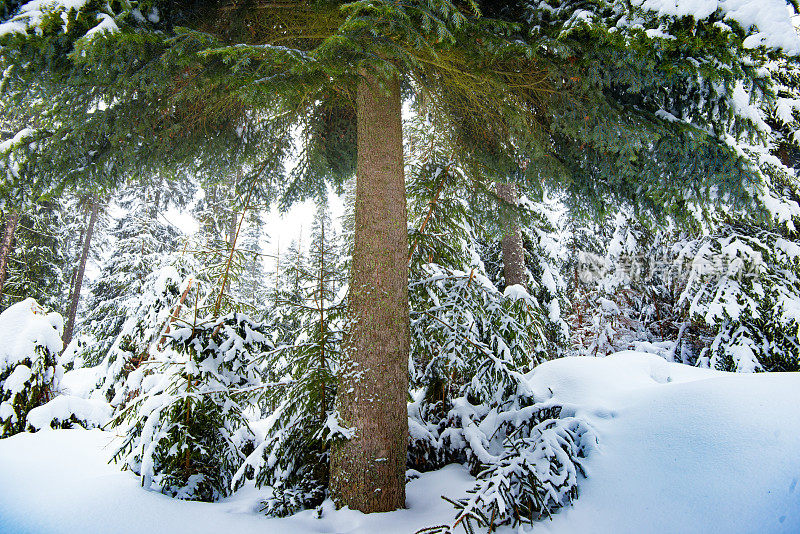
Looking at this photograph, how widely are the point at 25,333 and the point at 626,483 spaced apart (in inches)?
302

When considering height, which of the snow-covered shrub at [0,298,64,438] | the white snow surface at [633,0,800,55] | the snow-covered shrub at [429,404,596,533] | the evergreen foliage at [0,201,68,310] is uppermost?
the evergreen foliage at [0,201,68,310]

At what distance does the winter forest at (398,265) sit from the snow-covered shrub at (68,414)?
0.11 feet

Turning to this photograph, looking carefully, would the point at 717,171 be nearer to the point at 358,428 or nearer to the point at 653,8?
the point at 653,8

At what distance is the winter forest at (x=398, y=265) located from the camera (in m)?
2.61

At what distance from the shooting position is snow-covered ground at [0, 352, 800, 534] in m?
1.98

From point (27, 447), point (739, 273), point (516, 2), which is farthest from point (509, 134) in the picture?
point (27, 447)

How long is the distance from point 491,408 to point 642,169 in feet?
10.6

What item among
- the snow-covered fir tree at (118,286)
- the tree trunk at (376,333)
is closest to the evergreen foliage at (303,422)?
the tree trunk at (376,333)

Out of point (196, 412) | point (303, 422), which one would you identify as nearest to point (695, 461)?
point (303, 422)

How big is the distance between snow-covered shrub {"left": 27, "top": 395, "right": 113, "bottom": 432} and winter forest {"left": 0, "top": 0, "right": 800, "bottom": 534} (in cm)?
3

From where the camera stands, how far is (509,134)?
4910 millimetres

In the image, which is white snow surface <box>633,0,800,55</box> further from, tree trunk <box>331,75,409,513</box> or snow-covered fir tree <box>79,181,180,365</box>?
snow-covered fir tree <box>79,181,180,365</box>

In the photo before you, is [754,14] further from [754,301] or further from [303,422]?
[754,301]

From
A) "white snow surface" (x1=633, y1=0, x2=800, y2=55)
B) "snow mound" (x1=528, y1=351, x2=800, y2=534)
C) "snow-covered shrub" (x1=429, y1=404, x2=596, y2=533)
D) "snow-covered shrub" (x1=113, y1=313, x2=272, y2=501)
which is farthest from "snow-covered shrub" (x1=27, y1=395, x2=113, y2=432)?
"white snow surface" (x1=633, y1=0, x2=800, y2=55)
